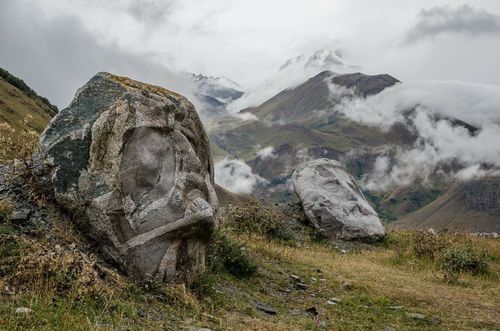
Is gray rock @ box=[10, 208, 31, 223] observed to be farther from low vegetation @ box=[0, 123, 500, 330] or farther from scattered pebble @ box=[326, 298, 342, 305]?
scattered pebble @ box=[326, 298, 342, 305]

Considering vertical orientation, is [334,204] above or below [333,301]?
above

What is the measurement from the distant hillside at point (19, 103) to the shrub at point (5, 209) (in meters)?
112

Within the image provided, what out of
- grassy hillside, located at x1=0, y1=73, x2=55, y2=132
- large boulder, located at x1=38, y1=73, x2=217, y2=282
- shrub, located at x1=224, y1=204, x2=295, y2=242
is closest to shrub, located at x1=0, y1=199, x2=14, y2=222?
large boulder, located at x1=38, y1=73, x2=217, y2=282

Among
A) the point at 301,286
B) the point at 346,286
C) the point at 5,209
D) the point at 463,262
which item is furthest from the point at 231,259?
the point at 463,262

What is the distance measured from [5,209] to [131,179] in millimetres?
2846

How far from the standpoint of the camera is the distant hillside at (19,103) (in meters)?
124

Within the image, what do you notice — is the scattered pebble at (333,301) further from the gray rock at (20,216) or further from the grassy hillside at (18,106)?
the grassy hillside at (18,106)

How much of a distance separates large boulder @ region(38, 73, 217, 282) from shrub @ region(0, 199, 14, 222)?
974 mm

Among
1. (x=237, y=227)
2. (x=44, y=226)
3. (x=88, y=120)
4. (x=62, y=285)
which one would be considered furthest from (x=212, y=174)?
(x=237, y=227)

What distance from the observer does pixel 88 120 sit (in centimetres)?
1233

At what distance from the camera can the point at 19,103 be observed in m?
136

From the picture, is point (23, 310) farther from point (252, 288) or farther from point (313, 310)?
point (252, 288)

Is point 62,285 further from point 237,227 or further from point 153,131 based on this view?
point 237,227

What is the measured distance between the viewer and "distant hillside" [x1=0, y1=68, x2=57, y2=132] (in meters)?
124
